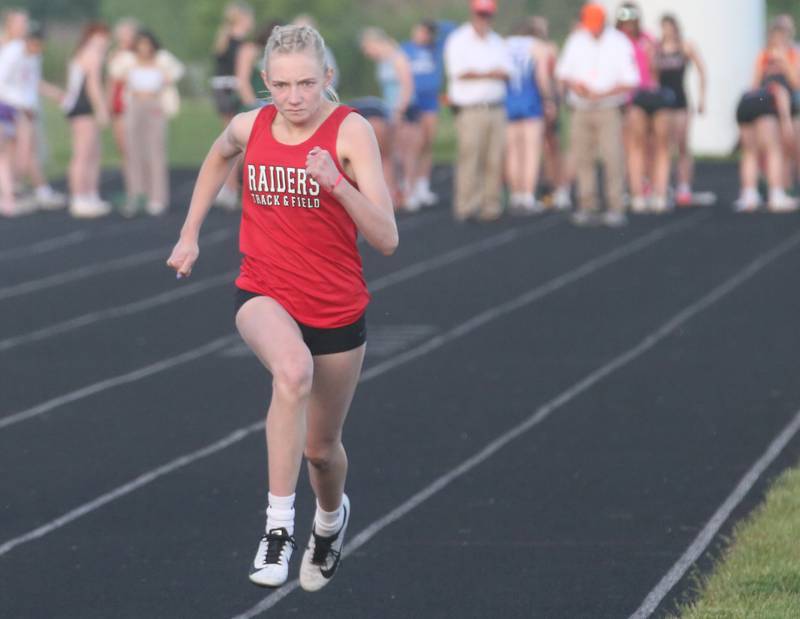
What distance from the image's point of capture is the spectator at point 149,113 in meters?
21.6

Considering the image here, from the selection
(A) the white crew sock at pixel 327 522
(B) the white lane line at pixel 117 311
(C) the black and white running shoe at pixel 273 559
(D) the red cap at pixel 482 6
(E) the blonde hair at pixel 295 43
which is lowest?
(B) the white lane line at pixel 117 311

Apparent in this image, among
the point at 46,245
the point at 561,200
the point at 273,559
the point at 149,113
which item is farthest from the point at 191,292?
the point at 273,559

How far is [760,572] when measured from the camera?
23.0 ft

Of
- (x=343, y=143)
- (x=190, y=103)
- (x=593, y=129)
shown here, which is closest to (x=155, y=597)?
(x=343, y=143)

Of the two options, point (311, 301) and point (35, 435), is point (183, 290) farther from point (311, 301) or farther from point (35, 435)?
point (311, 301)

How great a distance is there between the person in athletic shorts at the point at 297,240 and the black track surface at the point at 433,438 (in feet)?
2.46

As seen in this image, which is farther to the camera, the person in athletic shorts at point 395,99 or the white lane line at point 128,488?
the person in athletic shorts at point 395,99

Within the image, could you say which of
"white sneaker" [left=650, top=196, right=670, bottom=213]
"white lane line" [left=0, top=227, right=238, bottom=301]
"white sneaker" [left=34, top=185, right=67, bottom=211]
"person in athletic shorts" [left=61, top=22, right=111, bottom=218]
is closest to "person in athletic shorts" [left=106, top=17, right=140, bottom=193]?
"person in athletic shorts" [left=61, top=22, right=111, bottom=218]

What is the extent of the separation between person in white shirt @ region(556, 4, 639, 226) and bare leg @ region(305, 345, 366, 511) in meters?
13.2

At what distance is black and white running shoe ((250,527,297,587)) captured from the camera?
236 inches

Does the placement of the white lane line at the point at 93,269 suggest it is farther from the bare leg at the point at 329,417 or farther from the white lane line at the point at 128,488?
the bare leg at the point at 329,417

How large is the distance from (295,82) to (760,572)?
243 cm

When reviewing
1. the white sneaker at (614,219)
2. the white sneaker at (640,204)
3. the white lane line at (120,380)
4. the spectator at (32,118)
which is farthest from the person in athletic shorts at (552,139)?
the white lane line at (120,380)

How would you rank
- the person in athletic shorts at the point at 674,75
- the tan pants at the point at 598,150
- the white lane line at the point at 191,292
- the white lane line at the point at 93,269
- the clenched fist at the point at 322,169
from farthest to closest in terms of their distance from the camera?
the person in athletic shorts at the point at 674,75 → the tan pants at the point at 598,150 → the white lane line at the point at 93,269 → the white lane line at the point at 191,292 → the clenched fist at the point at 322,169
